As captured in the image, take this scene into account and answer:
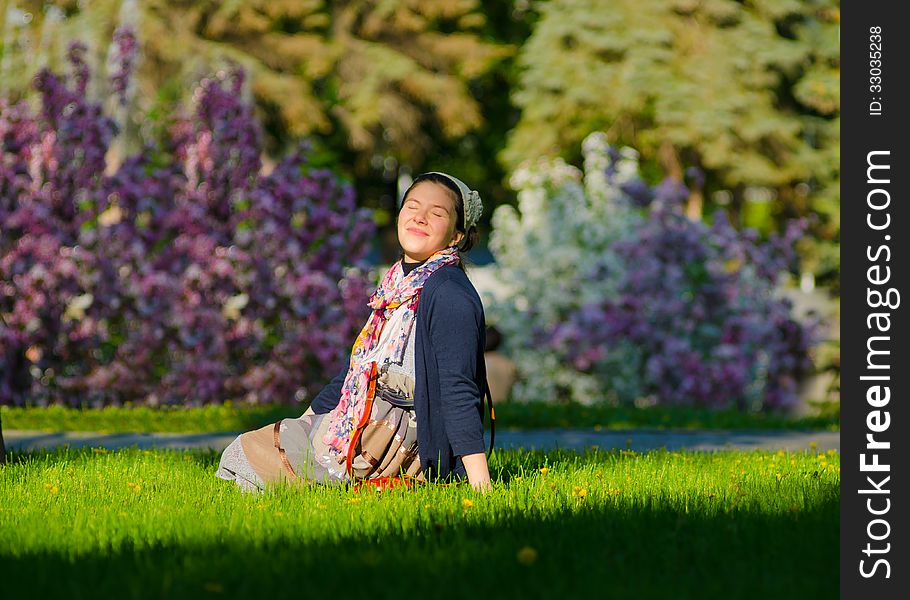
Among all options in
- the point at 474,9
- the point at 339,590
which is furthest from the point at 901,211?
the point at 474,9

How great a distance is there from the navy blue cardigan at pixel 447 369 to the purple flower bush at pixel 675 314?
8585 mm

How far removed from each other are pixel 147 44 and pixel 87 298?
577 inches

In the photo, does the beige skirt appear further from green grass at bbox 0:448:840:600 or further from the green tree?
the green tree

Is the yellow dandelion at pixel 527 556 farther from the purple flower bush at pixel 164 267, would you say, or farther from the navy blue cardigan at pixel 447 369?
the purple flower bush at pixel 164 267

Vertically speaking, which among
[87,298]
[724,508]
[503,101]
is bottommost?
[724,508]

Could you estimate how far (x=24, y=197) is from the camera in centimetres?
1252

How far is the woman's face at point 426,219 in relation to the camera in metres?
5.80

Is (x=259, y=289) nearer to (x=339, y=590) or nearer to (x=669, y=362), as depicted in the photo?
(x=669, y=362)

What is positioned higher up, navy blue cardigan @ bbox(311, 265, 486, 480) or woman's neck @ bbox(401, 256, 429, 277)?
woman's neck @ bbox(401, 256, 429, 277)

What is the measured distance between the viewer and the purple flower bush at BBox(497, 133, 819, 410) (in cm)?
1412

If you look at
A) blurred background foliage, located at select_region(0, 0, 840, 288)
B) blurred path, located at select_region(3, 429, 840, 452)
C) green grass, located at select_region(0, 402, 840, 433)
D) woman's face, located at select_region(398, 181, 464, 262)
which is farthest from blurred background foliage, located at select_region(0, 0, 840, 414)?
woman's face, located at select_region(398, 181, 464, 262)

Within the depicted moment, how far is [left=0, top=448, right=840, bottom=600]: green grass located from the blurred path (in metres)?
2.42

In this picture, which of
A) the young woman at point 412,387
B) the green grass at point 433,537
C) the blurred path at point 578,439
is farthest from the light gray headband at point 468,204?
the blurred path at point 578,439

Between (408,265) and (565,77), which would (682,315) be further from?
(565,77)
